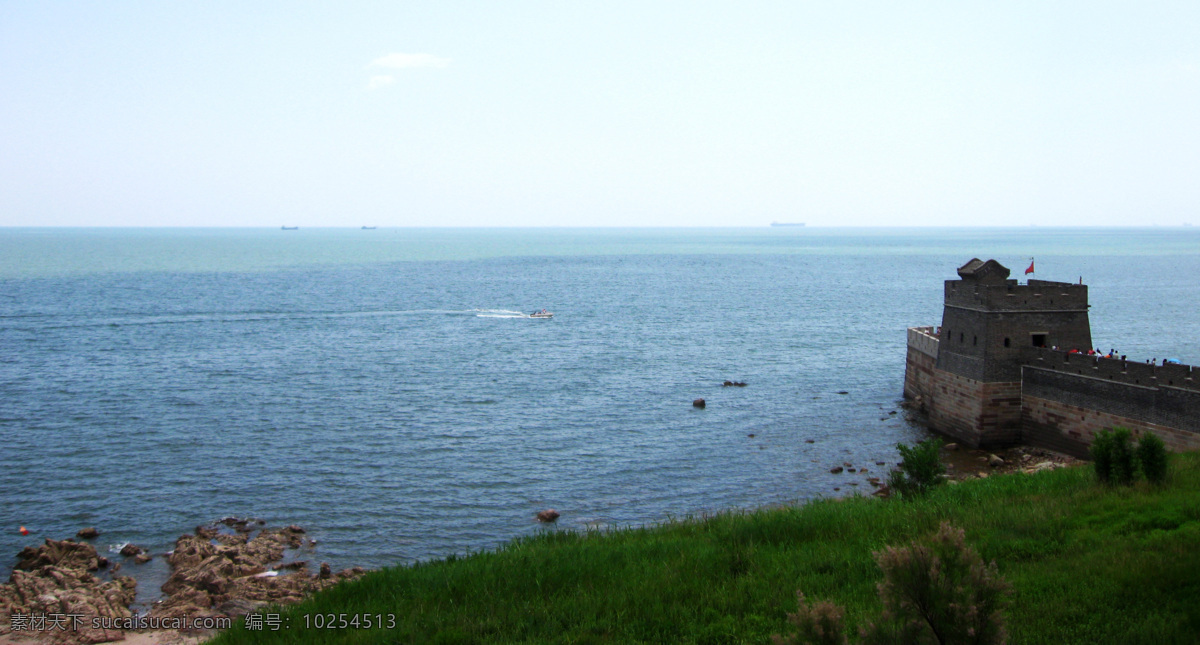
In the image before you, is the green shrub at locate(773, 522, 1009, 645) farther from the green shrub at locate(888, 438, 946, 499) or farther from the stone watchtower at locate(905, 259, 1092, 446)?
the stone watchtower at locate(905, 259, 1092, 446)

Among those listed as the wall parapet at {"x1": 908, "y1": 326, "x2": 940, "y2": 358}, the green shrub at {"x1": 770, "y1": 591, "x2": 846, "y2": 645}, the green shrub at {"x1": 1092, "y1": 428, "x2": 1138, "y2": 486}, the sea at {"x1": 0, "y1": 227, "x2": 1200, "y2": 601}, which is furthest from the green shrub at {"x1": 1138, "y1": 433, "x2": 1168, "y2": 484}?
the wall parapet at {"x1": 908, "y1": 326, "x2": 940, "y2": 358}

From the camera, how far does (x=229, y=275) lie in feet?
440

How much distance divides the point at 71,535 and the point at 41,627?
782cm

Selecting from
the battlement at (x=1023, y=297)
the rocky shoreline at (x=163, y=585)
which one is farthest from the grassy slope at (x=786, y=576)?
the battlement at (x=1023, y=297)

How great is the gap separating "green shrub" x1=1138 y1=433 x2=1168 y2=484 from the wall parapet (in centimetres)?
1929

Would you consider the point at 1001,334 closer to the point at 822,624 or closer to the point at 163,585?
the point at 822,624

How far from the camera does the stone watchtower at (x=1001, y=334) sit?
108 ft

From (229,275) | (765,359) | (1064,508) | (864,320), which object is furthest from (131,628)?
(229,275)

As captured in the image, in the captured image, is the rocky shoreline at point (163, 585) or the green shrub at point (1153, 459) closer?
the green shrub at point (1153, 459)

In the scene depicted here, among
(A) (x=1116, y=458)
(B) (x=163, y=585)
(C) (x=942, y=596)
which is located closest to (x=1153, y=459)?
(A) (x=1116, y=458)

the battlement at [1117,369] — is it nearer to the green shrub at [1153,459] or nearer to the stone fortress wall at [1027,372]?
the stone fortress wall at [1027,372]

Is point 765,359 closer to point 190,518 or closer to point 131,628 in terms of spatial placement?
point 190,518

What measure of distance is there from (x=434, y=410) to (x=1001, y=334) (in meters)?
26.8

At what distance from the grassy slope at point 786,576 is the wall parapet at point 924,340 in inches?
703
